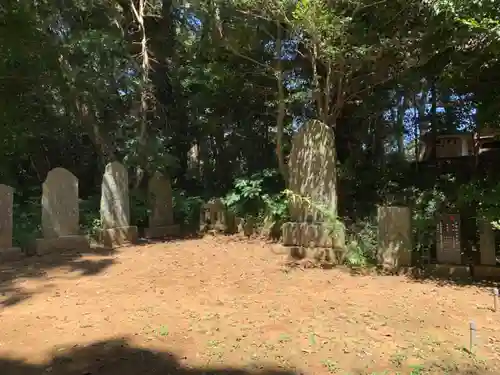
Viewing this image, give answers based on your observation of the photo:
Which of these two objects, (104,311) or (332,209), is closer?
(104,311)

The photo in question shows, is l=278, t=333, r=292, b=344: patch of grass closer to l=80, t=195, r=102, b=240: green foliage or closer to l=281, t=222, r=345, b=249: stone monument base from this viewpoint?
l=281, t=222, r=345, b=249: stone monument base

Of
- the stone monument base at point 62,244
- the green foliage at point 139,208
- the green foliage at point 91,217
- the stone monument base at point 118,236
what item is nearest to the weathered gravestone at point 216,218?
the green foliage at point 139,208

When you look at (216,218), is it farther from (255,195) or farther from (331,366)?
(331,366)

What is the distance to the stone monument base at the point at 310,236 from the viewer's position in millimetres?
6852

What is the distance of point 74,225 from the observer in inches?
316

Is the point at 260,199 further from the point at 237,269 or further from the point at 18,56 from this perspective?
the point at 18,56

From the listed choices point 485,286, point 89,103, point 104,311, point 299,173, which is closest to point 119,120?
point 89,103

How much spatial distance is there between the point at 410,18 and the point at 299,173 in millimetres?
3664

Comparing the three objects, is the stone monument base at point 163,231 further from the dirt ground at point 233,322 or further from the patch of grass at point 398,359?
the patch of grass at point 398,359

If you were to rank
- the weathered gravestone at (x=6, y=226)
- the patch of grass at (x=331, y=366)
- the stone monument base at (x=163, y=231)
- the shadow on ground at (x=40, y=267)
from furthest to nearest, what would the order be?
the stone monument base at (x=163, y=231)
the weathered gravestone at (x=6, y=226)
the shadow on ground at (x=40, y=267)
the patch of grass at (x=331, y=366)

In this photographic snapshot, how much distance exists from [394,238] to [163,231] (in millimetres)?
5789

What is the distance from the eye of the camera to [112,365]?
3.18 m

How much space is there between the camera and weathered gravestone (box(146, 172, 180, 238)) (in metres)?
10.1

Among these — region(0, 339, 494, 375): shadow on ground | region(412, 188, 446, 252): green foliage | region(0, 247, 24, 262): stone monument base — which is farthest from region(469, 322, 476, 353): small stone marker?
region(0, 247, 24, 262): stone monument base
